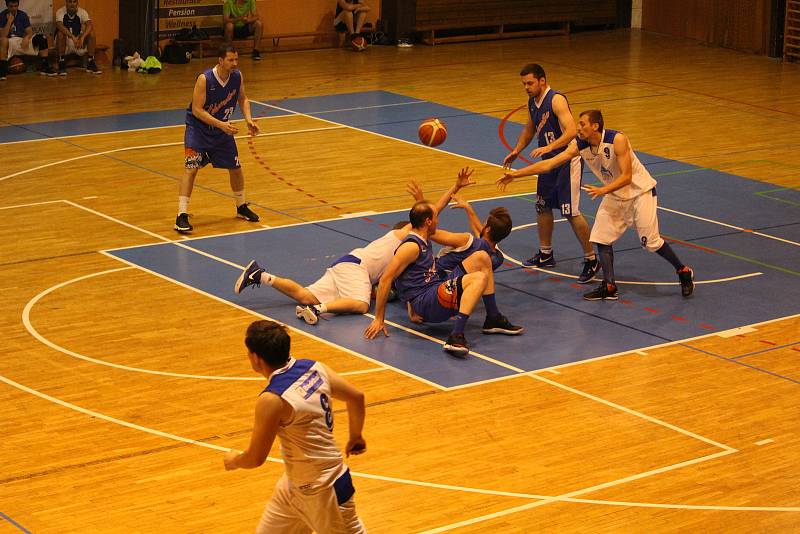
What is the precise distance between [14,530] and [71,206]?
7749mm

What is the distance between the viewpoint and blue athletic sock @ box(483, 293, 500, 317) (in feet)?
34.9

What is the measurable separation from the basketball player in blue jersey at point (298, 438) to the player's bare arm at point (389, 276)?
4361 millimetres

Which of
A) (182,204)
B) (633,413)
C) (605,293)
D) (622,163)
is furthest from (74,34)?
(633,413)

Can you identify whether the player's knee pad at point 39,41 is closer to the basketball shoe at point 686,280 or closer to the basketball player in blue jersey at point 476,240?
the basketball player in blue jersey at point 476,240

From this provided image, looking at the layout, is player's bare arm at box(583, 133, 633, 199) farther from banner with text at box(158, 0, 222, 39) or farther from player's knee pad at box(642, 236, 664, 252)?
banner with text at box(158, 0, 222, 39)

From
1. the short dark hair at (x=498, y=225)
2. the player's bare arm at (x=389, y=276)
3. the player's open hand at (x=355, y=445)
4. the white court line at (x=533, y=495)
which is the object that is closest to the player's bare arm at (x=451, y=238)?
the short dark hair at (x=498, y=225)

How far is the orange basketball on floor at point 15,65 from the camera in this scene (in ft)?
74.6

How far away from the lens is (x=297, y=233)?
1360cm

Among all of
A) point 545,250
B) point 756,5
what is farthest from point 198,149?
point 756,5

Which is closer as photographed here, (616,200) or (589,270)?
(616,200)

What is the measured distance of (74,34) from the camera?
22.9 metres

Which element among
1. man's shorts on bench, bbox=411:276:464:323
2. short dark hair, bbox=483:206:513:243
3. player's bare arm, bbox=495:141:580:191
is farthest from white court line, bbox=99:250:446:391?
player's bare arm, bbox=495:141:580:191

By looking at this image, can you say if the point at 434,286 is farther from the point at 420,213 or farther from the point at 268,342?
the point at 268,342

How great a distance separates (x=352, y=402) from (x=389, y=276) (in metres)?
4.50
